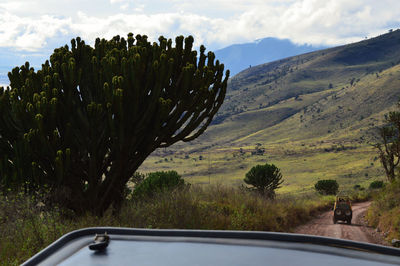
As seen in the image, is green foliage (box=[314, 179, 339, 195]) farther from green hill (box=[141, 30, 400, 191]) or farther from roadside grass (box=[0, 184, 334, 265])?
green hill (box=[141, 30, 400, 191])

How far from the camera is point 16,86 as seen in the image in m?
10.2

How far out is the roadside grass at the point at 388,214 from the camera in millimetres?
14016

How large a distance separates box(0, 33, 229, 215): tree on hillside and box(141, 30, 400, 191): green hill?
56288mm

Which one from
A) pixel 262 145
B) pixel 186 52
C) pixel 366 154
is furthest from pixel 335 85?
pixel 186 52

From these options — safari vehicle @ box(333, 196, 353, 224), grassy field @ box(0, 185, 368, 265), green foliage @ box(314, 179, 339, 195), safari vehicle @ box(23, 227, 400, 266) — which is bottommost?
green foliage @ box(314, 179, 339, 195)

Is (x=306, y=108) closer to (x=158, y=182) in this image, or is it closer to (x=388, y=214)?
(x=388, y=214)

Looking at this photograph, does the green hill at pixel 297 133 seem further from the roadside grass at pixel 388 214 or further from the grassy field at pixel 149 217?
the grassy field at pixel 149 217

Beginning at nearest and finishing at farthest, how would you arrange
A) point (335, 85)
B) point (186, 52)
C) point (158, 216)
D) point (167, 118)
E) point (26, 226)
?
point (26, 226), point (158, 216), point (167, 118), point (186, 52), point (335, 85)

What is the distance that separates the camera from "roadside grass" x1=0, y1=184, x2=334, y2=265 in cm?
659

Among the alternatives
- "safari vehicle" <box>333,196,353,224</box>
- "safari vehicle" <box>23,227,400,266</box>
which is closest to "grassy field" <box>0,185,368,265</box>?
"safari vehicle" <box>23,227,400,266</box>

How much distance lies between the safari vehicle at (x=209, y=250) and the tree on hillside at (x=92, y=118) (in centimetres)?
639

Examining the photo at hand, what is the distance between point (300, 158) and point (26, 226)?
291ft

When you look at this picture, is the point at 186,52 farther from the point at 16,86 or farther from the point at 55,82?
the point at 16,86

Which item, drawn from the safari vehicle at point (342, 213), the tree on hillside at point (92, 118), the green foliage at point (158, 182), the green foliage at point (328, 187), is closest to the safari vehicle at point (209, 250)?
the tree on hillside at point (92, 118)
